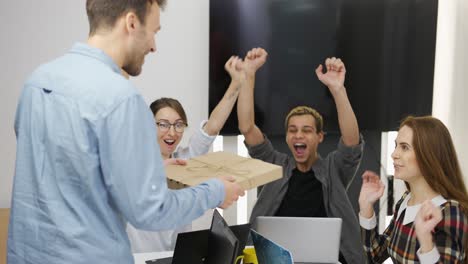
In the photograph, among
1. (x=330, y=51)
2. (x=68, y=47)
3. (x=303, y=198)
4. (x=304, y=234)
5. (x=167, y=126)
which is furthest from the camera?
(x=330, y=51)

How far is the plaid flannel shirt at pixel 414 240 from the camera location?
1.72 m

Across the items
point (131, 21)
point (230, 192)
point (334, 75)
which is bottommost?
point (230, 192)

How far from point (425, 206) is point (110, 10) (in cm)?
116

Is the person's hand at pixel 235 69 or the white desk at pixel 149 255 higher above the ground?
the person's hand at pixel 235 69

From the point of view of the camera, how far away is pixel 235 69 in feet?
9.35

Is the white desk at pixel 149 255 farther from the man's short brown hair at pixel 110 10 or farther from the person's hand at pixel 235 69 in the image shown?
the person's hand at pixel 235 69

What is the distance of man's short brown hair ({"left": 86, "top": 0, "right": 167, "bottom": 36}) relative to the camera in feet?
4.36

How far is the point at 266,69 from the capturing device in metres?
3.31

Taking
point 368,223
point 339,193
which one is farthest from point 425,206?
point 339,193

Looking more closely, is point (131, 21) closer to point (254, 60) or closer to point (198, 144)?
point (198, 144)

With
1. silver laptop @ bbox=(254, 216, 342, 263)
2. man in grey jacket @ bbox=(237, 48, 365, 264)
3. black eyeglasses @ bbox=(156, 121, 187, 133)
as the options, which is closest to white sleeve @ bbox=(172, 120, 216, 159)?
black eyeglasses @ bbox=(156, 121, 187, 133)

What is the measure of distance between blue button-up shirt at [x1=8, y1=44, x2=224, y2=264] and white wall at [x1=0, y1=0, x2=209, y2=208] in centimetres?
195

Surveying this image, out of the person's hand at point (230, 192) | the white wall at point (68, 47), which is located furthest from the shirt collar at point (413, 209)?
the white wall at point (68, 47)

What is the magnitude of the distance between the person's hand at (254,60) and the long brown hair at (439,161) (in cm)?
111
